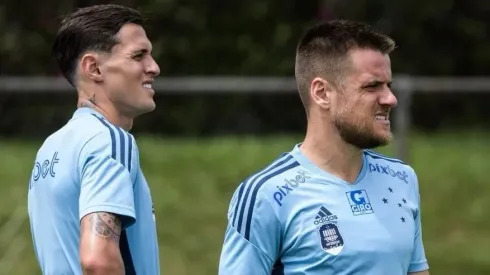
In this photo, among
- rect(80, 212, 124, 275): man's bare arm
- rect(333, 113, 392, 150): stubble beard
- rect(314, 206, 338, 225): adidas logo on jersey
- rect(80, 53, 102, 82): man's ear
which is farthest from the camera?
rect(80, 53, 102, 82): man's ear

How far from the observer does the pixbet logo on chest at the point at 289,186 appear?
4184 millimetres

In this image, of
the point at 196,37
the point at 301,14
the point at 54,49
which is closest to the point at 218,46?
the point at 196,37

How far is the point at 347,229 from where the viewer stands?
4.18m

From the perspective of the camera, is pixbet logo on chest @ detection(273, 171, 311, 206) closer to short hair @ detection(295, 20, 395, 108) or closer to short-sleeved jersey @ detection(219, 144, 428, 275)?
short-sleeved jersey @ detection(219, 144, 428, 275)

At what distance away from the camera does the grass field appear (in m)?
9.80

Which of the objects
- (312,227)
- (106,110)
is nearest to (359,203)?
(312,227)

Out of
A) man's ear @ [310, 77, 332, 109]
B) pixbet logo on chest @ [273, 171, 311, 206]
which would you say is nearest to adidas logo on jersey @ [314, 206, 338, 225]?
pixbet logo on chest @ [273, 171, 311, 206]

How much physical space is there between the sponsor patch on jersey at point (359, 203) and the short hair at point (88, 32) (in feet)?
3.44

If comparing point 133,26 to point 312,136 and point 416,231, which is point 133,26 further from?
point 416,231

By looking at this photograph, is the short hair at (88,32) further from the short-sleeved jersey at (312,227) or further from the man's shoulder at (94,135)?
the short-sleeved jersey at (312,227)

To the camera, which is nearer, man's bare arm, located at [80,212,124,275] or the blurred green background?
man's bare arm, located at [80,212,124,275]

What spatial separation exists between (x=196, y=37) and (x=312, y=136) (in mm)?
17646

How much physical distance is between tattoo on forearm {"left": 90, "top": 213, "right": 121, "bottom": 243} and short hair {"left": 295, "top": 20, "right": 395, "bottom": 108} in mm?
845

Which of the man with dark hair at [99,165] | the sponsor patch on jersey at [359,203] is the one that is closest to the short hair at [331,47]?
the sponsor patch on jersey at [359,203]
